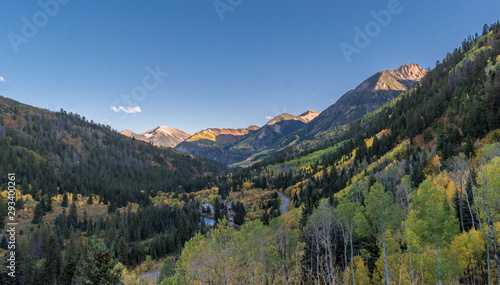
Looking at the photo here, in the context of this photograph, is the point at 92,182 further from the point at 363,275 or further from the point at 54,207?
the point at 363,275

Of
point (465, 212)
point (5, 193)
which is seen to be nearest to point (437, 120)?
point (465, 212)

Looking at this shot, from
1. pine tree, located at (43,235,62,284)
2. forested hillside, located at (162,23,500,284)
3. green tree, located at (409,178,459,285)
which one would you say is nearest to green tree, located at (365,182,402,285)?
forested hillside, located at (162,23,500,284)

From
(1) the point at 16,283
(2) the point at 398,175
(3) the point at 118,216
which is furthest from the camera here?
(3) the point at 118,216

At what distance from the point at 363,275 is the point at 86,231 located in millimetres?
142297

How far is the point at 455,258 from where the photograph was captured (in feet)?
95.8

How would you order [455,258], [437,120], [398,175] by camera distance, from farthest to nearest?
[437,120] → [398,175] → [455,258]

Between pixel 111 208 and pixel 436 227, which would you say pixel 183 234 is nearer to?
pixel 111 208

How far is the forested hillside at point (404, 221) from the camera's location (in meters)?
28.1

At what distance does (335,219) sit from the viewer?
132ft

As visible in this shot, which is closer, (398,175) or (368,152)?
(398,175)

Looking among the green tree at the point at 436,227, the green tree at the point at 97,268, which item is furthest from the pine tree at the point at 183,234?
the green tree at the point at 436,227

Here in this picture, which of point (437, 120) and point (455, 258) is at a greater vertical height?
point (437, 120)

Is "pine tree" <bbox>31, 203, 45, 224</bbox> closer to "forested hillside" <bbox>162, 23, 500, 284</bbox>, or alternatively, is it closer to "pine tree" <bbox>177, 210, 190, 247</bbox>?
"pine tree" <bbox>177, 210, 190, 247</bbox>

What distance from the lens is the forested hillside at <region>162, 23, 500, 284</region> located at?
2807 centimetres
